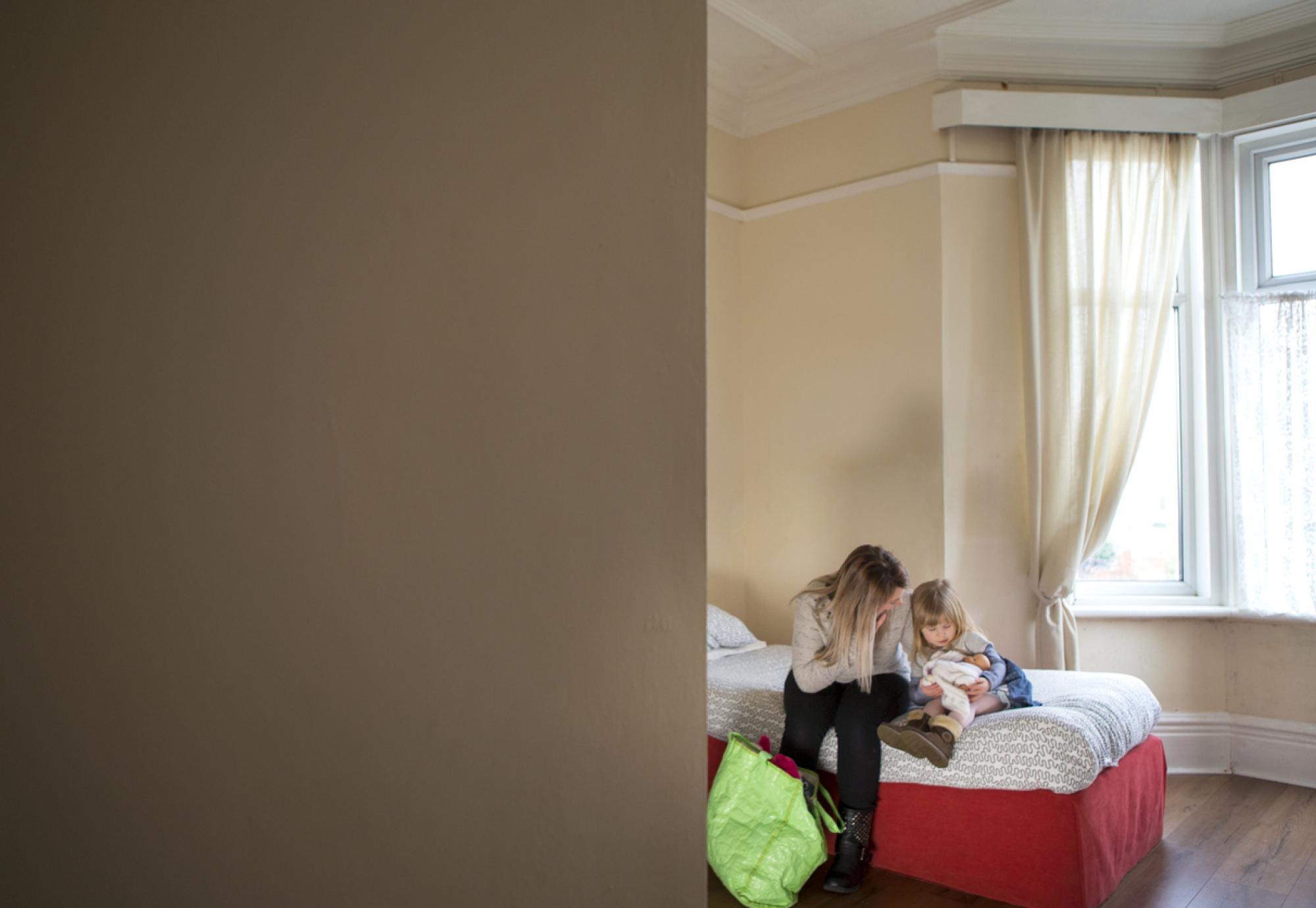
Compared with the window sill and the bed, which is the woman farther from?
the window sill

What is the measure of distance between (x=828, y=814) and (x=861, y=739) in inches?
9.0

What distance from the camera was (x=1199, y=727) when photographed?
362 centimetres

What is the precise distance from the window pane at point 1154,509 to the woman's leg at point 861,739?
1.69m

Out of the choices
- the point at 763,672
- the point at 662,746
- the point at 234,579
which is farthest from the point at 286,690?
the point at 763,672

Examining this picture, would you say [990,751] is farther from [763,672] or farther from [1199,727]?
[1199,727]

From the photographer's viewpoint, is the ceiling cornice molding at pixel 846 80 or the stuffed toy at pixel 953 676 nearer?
the stuffed toy at pixel 953 676

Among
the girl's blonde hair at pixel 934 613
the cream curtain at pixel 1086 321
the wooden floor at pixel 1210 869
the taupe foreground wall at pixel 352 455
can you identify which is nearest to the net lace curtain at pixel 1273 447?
the cream curtain at pixel 1086 321

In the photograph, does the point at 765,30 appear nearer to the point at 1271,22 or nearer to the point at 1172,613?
the point at 1271,22

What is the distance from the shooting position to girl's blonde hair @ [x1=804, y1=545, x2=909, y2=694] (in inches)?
102

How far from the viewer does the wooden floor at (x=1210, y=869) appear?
241 cm

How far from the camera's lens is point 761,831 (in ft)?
7.75

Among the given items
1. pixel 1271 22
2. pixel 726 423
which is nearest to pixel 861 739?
pixel 726 423

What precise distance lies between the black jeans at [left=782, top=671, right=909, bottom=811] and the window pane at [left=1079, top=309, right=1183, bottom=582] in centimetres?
166

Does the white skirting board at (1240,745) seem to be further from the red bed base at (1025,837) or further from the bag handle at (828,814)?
the bag handle at (828,814)
